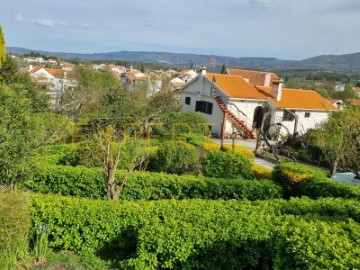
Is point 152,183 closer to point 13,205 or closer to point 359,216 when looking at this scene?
point 13,205

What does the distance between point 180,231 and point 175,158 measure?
8.29m

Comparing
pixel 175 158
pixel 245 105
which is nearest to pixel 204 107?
pixel 245 105

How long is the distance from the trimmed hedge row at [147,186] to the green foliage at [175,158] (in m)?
2.91

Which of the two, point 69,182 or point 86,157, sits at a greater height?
point 86,157

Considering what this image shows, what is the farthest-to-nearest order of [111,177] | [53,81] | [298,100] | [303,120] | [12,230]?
[53,81]
[298,100]
[303,120]
[111,177]
[12,230]

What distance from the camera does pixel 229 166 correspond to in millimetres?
14492

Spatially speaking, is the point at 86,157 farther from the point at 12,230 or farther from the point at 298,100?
the point at 298,100

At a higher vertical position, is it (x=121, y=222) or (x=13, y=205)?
(x=13, y=205)

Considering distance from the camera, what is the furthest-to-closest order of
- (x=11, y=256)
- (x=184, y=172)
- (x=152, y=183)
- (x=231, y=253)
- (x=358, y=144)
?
(x=184, y=172)
(x=358, y=144)
(x=152, y=183)
(x=231, y=253)
(x=11, y=256)

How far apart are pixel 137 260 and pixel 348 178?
13.5m

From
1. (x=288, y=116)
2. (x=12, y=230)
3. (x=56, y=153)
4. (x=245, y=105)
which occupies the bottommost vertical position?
(x=56, y=153)

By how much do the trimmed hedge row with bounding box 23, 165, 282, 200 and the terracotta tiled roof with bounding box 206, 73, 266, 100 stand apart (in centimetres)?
1802

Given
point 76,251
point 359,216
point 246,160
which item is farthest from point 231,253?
point 246,160

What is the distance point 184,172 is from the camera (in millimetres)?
16000
